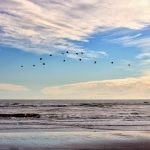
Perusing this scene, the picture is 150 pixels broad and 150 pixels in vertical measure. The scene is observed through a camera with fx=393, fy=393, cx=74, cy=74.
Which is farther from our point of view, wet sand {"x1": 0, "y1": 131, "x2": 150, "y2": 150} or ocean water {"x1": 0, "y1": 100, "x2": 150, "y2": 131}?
ocean water {"x1": 0, "y1": 100, "x2": 150, "y2": 131}

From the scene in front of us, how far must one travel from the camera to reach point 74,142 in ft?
80.1

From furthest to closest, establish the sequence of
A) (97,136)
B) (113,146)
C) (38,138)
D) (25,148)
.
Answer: (97,136) < (38,138) < (113,146) < (25,148)

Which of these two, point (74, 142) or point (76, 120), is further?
point (76, 120)

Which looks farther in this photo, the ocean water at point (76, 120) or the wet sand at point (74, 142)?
the ocean water at point (76, 120)

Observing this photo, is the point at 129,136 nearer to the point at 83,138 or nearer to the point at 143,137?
the point at 143,137

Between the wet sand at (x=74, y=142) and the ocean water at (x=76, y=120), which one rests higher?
the ocean water at (x=76, y=120)

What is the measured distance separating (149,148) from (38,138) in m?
7.58

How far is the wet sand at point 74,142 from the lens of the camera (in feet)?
73.4

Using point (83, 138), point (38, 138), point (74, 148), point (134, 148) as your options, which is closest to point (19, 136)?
point (38, 138)

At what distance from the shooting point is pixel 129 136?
93.2 feet

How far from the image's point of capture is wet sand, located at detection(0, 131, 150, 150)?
2236 cm

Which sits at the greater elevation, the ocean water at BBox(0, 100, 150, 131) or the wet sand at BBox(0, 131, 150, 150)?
the ocean water at BBox(0, 100, 150, 131)

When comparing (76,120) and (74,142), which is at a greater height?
(76,120)

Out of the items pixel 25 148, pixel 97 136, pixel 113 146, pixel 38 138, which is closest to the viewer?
pixel 25 148
